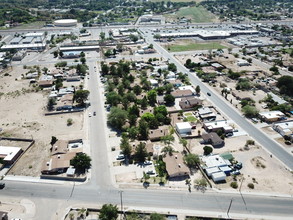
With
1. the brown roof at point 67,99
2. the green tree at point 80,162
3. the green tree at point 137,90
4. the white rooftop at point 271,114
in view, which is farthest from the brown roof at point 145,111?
the white rooftop at point 271,114

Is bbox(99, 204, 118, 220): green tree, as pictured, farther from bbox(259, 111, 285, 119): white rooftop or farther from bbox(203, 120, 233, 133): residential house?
bbox(259, 111, 285, 119): white rooftop

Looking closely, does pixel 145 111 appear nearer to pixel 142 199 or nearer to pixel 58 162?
pixel 58 162

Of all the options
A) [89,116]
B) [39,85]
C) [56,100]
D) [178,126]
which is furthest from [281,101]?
[39,85]

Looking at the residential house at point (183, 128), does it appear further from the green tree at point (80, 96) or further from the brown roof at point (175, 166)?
the green tree at point (80, 96)

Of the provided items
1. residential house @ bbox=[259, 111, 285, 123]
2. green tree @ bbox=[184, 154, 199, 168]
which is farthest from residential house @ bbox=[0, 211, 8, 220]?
residential house @ bbox=[259, 111, 285, 123]

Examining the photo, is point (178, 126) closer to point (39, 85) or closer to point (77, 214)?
point (77, 214)

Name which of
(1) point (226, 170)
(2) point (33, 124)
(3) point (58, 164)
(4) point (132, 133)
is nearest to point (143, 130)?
(4) point (132, 133)
